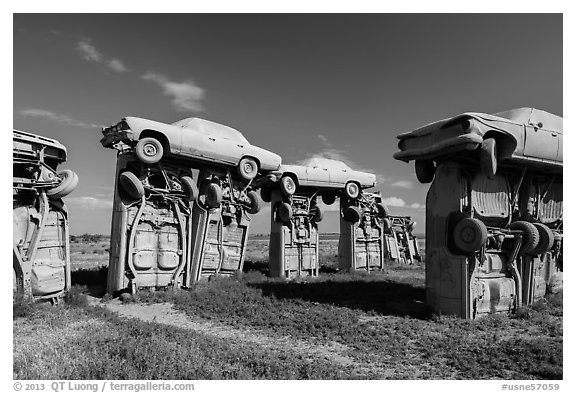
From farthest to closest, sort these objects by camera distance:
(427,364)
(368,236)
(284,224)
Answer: (368,236) < (284,224) < (427,364)

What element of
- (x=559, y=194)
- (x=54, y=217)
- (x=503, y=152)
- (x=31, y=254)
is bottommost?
(x=31, y=254)

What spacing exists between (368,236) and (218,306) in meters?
13.9

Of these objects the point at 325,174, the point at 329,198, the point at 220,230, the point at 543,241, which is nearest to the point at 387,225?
the point at 329,198

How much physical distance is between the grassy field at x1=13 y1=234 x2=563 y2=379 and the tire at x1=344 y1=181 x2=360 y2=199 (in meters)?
8.94

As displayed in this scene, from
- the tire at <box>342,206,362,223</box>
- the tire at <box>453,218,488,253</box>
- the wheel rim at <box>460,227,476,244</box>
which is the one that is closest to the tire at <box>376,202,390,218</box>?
the tire at <box>342,206,362,223</box>

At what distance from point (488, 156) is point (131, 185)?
41.7 feet

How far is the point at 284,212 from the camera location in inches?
806

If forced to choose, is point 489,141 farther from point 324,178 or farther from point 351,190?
point 351,190

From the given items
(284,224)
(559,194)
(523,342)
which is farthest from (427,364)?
(284,224)

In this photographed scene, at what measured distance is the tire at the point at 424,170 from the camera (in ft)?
45.0

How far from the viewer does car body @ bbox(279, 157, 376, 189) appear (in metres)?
21.5

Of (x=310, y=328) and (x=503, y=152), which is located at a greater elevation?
(x=503, y=152)

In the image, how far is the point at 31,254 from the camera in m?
11.1
